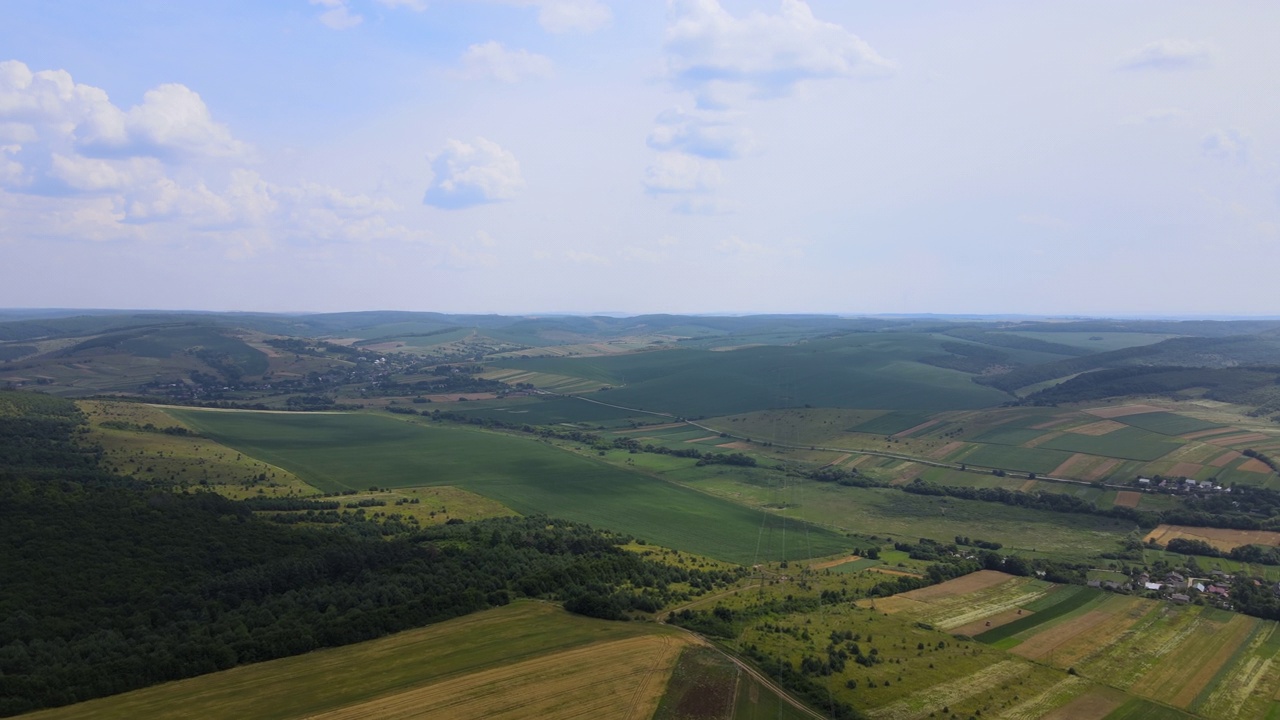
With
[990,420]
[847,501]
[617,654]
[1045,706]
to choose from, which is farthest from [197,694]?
[990,420]

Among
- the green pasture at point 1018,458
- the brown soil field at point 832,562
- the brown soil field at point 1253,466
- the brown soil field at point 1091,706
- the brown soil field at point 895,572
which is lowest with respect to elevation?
the brown soil field at point 832,562

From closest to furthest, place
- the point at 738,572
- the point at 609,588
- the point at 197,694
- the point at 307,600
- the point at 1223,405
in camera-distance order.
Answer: the point at 197,694 → the point at 307,600 → the point at 609,588 → the point at 738,572 → the point at 1223,405

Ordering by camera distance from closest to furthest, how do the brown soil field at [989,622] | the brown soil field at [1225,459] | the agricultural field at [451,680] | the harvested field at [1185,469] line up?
the agricultural field at [451,680], the brown soil field at [989,622], the harvested field at [1185,469], the brown soil field at [1225,459]

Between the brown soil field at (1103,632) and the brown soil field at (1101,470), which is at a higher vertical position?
the brown soil field at (1101,470)

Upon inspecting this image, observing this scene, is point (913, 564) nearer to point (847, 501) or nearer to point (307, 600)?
point (847, 501)

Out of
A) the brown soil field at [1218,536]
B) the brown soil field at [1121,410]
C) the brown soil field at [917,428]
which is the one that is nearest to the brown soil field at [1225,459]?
the brown soil field at [1218,536]

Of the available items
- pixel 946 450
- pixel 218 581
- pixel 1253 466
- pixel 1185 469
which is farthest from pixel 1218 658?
pixel 946 450

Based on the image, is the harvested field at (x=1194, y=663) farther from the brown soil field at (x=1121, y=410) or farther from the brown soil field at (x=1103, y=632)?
the brown soil field at (x=1121, y=410)

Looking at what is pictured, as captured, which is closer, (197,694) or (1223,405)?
(197,694)
